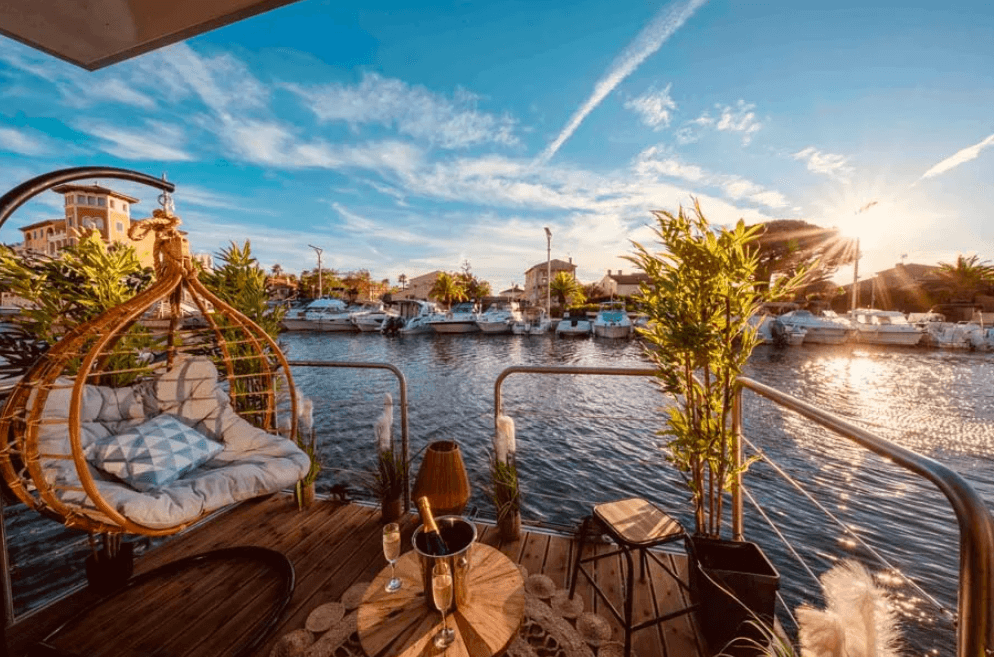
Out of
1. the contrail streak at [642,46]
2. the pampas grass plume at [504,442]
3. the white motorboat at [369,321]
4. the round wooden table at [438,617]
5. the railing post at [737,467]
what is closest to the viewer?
the round wooden table at [438,617]

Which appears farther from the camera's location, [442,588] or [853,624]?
[442,588]

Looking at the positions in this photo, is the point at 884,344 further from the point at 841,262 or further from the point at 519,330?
the point at 519,330

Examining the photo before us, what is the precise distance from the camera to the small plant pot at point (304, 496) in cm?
280

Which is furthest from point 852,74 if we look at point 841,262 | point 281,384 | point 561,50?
point 841,262

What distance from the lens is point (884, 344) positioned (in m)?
18.0

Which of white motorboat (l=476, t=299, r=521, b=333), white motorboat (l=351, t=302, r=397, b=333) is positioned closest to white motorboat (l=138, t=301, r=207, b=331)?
white motorboat (l=476, t=299, r=521, b=333)

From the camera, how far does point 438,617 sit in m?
1.18

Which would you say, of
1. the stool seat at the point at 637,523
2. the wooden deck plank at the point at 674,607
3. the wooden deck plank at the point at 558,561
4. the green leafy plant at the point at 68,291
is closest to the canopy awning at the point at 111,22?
the green leafy plant at the point at 68,291

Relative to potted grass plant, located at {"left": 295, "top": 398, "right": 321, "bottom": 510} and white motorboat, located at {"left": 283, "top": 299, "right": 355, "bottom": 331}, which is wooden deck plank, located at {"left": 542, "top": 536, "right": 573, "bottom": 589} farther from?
white motorboat, located at {"left": 283, "top": 299, "right": 355, "bottom": 331}

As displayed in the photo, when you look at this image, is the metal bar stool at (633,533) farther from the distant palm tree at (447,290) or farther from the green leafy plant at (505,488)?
the distant palm tree at (447,290)

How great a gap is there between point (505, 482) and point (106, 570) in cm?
233

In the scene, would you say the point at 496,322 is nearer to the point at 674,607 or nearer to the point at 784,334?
the point at 784,334

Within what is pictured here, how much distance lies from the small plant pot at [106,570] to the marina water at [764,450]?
755mm

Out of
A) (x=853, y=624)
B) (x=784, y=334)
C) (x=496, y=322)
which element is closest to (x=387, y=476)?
(x=853, y=624)
